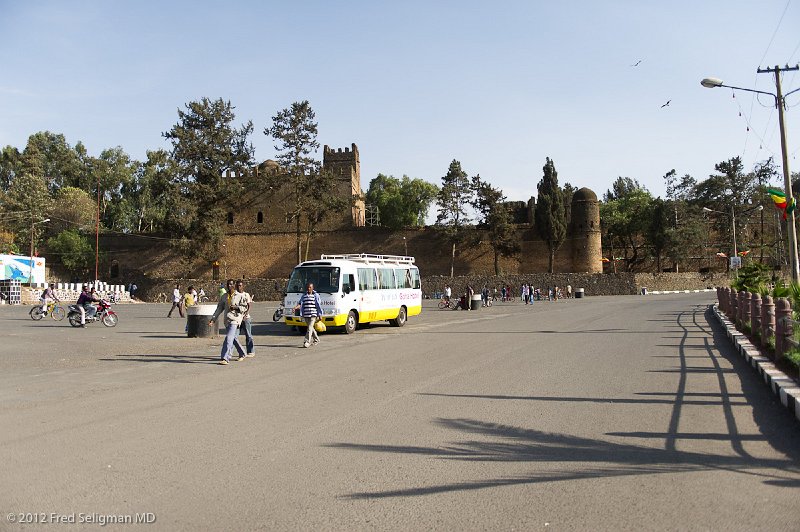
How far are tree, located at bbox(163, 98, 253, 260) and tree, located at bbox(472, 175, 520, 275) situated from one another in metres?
23.3

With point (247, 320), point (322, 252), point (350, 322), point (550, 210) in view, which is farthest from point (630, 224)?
point (247, 320)

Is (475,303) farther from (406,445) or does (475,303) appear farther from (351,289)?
(406,445)

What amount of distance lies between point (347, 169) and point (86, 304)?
186ft

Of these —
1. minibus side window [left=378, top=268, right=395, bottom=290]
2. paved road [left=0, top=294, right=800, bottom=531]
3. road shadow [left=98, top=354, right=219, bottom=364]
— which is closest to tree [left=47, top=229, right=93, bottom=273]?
minibus side window [left=378, top=268, right=395, bottom=290]

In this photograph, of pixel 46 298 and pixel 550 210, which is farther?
pixel 550 210

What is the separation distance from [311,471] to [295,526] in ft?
3.93

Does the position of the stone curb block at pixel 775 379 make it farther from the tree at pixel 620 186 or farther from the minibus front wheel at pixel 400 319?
the tree at pixel 620 186

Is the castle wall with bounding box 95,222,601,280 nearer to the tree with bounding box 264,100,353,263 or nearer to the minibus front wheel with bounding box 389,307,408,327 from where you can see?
the tree with bounding box 264,100,353,263

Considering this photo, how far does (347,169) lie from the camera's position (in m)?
78.6

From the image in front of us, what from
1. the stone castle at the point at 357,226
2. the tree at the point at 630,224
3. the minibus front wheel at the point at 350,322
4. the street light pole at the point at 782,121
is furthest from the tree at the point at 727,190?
the minibus front wheel at the point at 350,322

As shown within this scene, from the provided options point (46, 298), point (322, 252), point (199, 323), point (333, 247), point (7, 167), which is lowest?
point (199, 323)

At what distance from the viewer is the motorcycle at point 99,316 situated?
23.4 metres

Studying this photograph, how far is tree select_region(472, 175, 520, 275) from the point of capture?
66.8 m

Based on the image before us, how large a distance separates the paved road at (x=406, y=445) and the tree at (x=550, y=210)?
187ft
